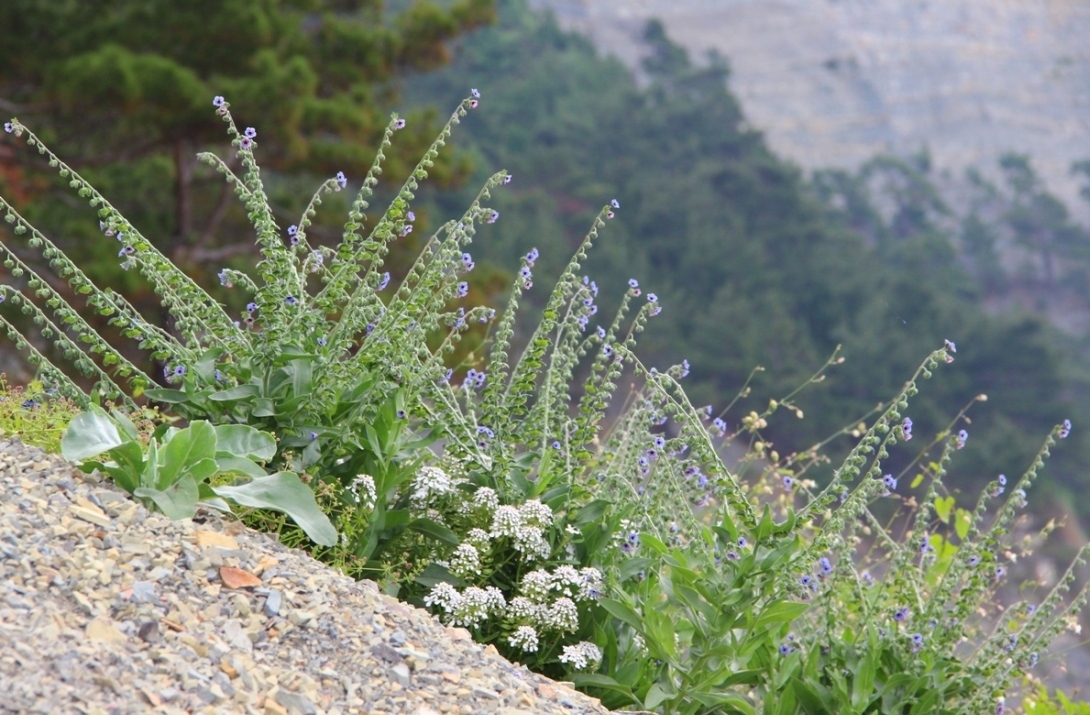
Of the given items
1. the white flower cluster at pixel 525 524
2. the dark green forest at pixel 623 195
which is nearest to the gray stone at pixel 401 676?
the white flower cluster at pixel 525 524

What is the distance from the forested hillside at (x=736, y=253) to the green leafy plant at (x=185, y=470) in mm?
24327

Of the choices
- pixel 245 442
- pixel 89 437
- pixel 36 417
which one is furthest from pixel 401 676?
pixel 36 417

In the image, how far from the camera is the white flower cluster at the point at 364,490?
292 cm

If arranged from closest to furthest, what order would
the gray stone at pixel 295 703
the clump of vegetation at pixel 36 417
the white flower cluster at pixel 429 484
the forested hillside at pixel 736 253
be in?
the gray stone at pixel 295 703
the clump of vegetation at pixel 36 417
the white flower cluster at pixel 429 484
the forested hillside at pixel 736 253

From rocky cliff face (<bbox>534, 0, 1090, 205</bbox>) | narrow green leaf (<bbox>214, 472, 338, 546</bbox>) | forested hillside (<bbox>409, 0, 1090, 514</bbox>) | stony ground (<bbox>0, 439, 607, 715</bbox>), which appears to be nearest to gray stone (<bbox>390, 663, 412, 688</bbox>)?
stony ground (<bbox>0, 439, 607, 715</bbox>)

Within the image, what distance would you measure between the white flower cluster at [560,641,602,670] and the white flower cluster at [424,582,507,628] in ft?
0.65

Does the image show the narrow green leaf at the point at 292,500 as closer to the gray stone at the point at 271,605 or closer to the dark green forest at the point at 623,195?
the gray stone at the point at 271,605

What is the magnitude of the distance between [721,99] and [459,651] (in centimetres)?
3872

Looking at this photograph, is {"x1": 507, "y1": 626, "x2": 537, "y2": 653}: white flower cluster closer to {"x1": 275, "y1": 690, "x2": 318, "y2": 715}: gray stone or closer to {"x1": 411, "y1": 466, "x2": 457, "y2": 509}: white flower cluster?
{"x1": 411, "y1": 466, "x2": 457, "y2": 509}: white flower cluster

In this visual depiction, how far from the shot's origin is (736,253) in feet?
108

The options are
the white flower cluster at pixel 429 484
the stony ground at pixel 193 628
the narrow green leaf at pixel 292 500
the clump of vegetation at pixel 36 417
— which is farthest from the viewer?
the white flower cluster at pixel 429 484

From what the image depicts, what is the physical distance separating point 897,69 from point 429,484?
61.2 meters

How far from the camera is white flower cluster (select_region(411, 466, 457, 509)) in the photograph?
2.98 m

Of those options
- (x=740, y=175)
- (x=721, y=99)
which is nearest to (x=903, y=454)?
(x=740, y=175)
